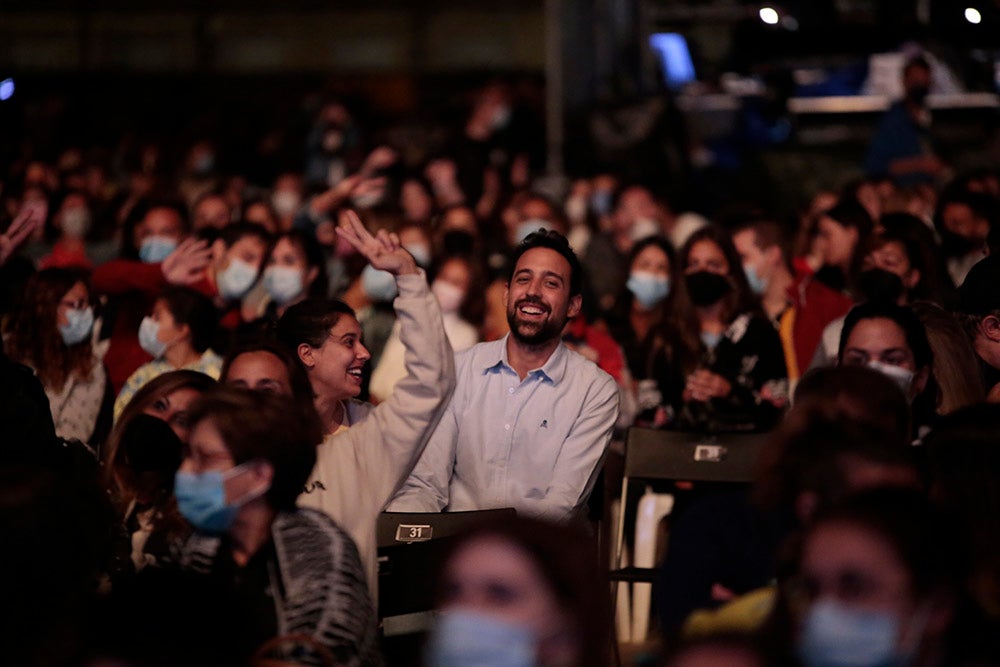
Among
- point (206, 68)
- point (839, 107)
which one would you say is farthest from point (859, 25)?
point (206, 68)

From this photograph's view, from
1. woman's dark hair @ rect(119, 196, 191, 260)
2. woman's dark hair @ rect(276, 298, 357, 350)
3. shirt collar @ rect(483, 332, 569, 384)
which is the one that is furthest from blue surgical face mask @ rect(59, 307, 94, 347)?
shirt collar @ rect(483, 332, 569, 384)

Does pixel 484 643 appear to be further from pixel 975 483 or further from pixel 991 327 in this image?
pixel 991 327

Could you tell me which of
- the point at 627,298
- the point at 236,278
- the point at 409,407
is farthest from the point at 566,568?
the point at 627,298

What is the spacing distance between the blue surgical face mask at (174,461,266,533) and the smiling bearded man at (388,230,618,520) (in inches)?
67.2

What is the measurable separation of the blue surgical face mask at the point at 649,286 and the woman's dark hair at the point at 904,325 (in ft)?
10.3

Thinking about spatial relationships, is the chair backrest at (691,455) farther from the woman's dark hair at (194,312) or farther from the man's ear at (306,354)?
the woman's dark hair at (194,312)

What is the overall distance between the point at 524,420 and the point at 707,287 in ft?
7.25

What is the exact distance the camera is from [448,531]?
5590mm

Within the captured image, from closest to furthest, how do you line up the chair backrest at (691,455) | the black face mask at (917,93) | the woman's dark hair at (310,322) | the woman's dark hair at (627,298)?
the woman's dark hair at (310,322) < the chair backrest at (691,455) < the woman's dark hair at (627,298) < the black face mask at (917,93)

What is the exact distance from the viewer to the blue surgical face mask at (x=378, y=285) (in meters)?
9.00

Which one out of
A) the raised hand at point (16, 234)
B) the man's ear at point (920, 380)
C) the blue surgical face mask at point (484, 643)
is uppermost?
the raised hand at point (16, 234)

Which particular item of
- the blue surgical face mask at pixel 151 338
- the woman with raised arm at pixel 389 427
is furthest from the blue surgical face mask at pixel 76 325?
the woman with raised arm at pixel 389 427

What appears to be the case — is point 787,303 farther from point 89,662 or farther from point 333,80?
point 333,80

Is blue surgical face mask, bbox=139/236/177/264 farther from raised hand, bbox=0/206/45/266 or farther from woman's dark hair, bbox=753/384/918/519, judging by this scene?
woman's dark hair, bbox=753/384/918/519
